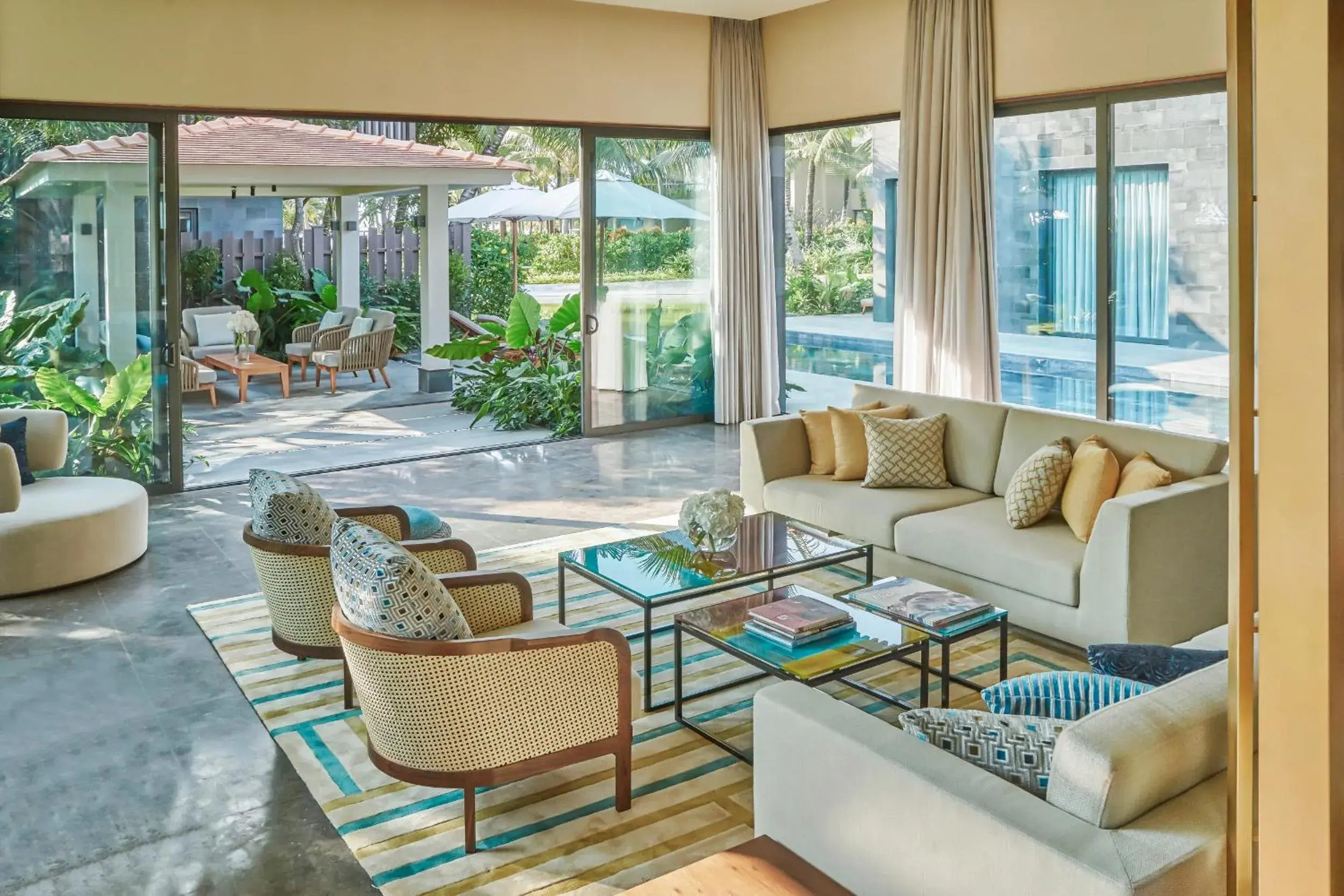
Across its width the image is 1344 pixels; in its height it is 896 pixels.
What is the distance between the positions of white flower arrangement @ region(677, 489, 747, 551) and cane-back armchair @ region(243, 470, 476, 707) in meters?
0.92

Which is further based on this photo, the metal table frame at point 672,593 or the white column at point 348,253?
the white column at point 348,253

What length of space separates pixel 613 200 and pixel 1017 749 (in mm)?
7831

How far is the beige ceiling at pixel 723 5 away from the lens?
8656 millimetres

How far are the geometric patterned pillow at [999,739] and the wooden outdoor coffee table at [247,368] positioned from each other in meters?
11.2

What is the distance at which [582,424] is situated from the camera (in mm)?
9969

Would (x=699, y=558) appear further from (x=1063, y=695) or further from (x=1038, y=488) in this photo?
(x=1063, y=695)

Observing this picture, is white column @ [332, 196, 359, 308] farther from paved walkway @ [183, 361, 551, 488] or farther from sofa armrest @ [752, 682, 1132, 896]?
sofa armrest @ [752, 682, 1132, 896]

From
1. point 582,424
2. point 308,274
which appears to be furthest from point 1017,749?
point 308,274

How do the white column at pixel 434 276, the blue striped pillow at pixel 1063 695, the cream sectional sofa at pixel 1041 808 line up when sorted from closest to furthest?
the cream sectional sofa at pixel 1041 808
the blue striped pillow at pixel 1063 695
the white column at pixel 434 276

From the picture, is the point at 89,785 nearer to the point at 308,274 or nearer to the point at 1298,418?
the point at 1298,418

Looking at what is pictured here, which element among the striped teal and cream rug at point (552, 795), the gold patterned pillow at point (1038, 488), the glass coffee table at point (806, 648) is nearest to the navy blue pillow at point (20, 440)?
the striped teal and cream rug at point (552, 795)

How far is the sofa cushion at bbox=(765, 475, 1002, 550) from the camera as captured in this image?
18.4ft

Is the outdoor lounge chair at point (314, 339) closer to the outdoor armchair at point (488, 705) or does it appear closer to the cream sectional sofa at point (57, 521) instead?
the cream sectional sofa at point (57, 521)

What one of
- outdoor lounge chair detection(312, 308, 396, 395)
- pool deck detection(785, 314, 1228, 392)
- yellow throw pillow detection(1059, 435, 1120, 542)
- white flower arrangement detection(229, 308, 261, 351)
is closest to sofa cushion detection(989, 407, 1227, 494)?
yellow throw pillow detection(1059, 435, 1120, 542)
